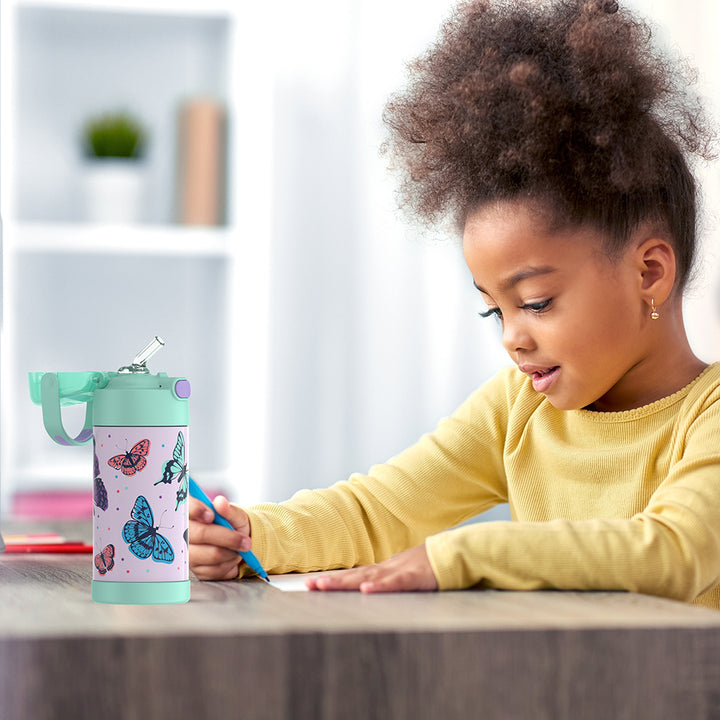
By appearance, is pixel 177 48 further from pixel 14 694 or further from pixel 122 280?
pixel 14 694

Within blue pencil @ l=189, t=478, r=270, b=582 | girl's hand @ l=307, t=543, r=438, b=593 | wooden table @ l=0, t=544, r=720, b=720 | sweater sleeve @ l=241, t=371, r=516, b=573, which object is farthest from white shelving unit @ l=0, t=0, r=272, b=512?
wooden table @ l=0, t=544, r=720, b=720

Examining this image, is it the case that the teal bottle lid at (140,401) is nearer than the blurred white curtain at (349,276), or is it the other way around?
the teal bottle lid at (140,401)

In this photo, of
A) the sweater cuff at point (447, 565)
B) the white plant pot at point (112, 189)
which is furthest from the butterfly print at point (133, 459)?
the white plant pot at point (112, 189)

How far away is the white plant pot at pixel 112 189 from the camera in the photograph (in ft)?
8.48

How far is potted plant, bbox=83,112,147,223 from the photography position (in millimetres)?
2588

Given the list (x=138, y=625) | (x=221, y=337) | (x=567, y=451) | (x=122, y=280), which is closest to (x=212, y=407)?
(x=221, y=337)

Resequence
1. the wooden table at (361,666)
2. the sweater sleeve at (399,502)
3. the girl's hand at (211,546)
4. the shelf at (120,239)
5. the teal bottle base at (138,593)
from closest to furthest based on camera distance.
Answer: the wooden table at (361,666)
the teal bottle base at (138,593)
the girl's hand at (211,546)
the sweater sleeve at (399,502)
the shelf at (120,239)

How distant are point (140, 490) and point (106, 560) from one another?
2.0 inches

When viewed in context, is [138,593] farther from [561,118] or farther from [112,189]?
[112,189]

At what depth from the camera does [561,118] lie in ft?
2.94

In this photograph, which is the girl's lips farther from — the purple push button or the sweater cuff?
the purple push button

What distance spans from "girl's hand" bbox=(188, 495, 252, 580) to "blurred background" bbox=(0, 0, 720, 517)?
171cm

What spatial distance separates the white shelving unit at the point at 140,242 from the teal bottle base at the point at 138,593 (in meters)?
1.89

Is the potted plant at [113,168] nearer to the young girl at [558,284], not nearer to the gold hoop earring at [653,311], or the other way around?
the young girl at [558,284]
